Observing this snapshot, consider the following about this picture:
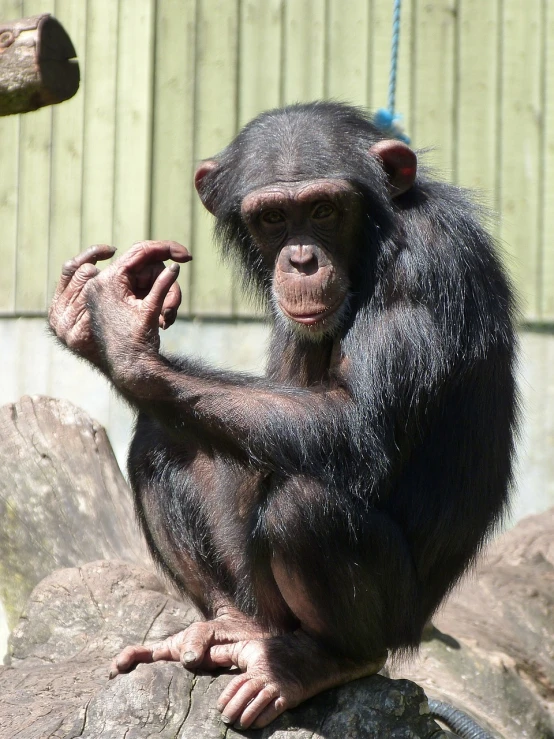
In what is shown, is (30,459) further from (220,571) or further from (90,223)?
(90,223)

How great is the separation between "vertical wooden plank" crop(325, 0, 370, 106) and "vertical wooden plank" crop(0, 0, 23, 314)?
2.63 metres

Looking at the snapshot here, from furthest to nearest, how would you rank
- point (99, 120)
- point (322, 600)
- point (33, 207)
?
point (33, 207)
point (99, 120)
point (322, 600)

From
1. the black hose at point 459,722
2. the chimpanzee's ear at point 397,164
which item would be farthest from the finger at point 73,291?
the black hose at point 459,722

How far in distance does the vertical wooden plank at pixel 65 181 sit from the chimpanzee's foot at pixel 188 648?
518cm

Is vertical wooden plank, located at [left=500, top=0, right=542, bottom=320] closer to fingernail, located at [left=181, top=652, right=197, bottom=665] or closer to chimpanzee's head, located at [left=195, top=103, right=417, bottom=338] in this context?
chimpanzee's head, located at [left=195, top=103, right=417, bottom=338]

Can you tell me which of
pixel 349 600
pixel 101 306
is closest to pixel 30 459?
pixel 101 306

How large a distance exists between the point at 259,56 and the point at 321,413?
18.0 ft

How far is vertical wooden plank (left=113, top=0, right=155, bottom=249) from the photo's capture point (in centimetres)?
825

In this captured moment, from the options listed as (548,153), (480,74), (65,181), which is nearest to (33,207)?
(65,181)

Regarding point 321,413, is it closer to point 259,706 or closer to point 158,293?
point 158,293

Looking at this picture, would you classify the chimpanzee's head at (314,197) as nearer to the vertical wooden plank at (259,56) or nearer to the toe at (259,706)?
the toe at (259,706)

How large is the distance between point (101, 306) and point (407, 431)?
114 cm

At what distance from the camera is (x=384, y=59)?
820cm

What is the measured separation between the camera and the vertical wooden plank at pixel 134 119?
8.25m
